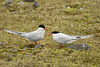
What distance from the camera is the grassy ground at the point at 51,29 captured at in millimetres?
9211

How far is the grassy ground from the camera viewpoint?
921cm

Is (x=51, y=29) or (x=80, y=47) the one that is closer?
(x=80, y=47)

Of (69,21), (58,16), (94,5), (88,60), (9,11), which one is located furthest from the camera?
(94,5)

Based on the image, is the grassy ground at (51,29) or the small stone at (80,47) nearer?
the grassy ground at (51,29)

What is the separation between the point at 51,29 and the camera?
1584 centimetres

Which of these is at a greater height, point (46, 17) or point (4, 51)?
point (4, 51)

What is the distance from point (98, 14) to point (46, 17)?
557 cm

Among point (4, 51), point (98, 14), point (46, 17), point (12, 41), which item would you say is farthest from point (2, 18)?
point (98, 14)

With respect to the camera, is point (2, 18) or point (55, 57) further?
point (2, 18)

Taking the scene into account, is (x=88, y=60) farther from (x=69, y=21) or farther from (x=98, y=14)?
(x=98, y=14)

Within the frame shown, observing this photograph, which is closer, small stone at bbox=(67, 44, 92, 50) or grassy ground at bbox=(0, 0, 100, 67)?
grassy ground at bbox=(0, 0, 100, 67)

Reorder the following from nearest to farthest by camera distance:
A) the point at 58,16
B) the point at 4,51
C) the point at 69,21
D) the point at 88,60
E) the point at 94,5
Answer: the point at 88,60 < the point at 4,51 < the point at 69,21 < the point at 58,16 < the point at 94,5

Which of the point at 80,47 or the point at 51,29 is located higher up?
the point at 80,47

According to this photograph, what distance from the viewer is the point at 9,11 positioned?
2095 cm
